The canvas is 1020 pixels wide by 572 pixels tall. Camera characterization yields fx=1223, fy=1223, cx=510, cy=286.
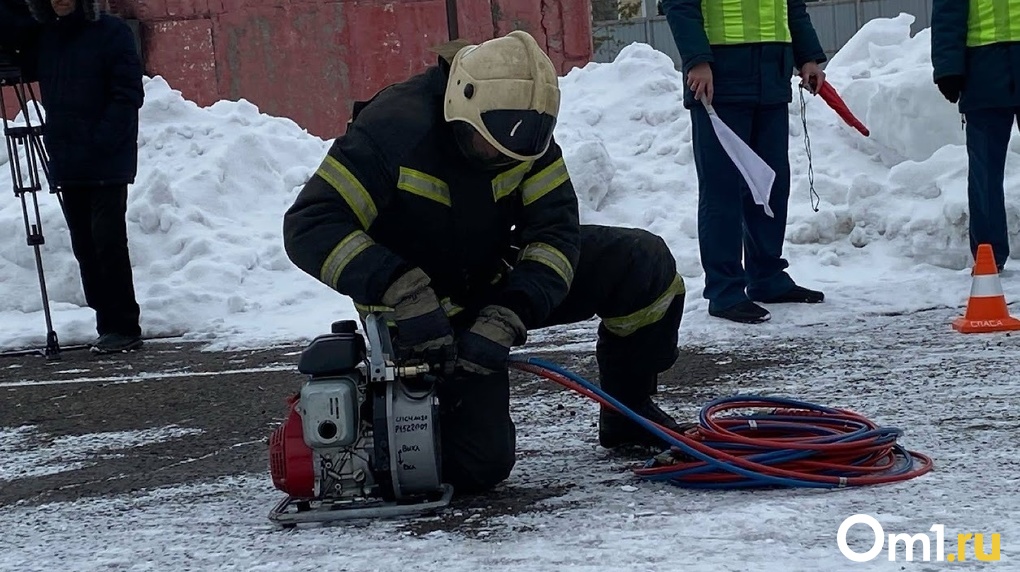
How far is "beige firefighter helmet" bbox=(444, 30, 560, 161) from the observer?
9.70ft

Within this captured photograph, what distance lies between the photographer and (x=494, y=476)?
3.15 meters

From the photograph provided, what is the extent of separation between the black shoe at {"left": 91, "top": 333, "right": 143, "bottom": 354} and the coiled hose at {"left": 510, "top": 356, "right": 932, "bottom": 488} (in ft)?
12.8

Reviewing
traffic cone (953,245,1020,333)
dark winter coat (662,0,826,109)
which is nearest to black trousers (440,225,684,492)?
traffic cone (953,245,1020,333)

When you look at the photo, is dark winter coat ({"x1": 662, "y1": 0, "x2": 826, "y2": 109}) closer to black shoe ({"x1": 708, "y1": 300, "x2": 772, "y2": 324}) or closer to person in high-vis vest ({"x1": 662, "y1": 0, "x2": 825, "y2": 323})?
person in high-vis vest ({"x1": 662, "y1": 0, "x2": 825, "y2": 323})

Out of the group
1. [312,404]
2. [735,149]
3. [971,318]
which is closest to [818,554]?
[312,404]

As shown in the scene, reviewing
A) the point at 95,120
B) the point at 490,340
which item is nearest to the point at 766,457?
the point at 490,340

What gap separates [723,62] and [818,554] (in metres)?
3.63

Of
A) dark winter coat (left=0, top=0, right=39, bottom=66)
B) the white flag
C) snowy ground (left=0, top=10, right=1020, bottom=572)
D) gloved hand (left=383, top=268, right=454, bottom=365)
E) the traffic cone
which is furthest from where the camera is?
dark winter coat (left=0, top=0, right=39, bottom=66)

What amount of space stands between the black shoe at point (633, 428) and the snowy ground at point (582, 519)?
0.22 feet

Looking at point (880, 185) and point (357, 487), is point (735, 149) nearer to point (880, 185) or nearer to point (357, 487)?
point (880, 185)

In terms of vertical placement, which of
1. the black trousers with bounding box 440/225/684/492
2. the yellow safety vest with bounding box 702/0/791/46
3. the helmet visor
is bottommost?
the black trousers with bounding box 440/225/684/492

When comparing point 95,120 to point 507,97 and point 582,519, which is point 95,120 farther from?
point 582,519

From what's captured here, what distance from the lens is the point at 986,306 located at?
16.7 feet

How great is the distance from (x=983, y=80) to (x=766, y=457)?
12.0 feet
